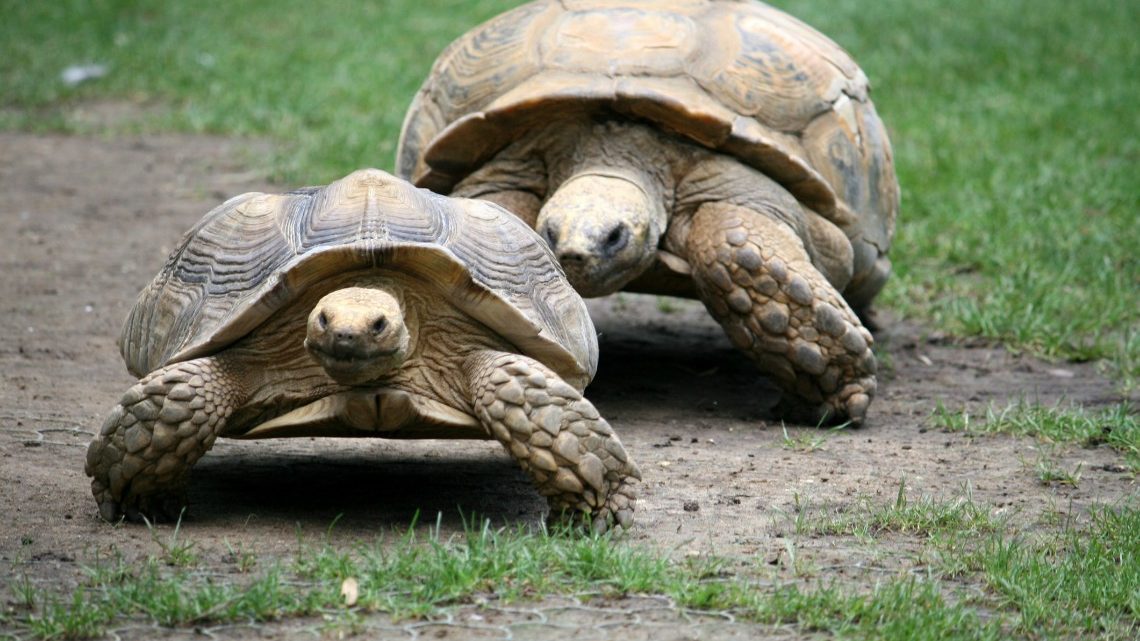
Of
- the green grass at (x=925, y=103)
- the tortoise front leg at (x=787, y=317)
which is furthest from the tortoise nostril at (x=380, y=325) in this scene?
the green grass at (x=925, y=103)

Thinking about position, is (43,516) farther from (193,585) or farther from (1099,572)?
(1099,572)

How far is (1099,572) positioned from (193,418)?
6.57ft

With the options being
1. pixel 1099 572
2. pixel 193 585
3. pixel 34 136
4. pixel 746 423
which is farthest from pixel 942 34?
pixel 193 585

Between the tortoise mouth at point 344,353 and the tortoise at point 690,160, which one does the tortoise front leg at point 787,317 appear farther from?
the tortoise mouth at point 344,353

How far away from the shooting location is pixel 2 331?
17.8 ft

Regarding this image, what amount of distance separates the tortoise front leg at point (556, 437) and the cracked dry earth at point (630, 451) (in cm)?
14

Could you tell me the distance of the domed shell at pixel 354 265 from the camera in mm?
3406

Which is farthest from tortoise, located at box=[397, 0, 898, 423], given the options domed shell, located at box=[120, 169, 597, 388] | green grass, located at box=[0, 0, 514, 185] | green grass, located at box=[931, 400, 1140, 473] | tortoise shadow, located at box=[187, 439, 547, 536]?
green grass, located at box=[0, 0, 514, 185]

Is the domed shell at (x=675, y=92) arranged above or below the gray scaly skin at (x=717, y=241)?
above

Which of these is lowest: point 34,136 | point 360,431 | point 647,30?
point 34,136

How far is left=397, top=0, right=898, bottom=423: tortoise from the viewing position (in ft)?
15.7

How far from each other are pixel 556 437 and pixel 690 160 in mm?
2072

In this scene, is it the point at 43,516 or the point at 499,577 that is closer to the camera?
the point at 499,577

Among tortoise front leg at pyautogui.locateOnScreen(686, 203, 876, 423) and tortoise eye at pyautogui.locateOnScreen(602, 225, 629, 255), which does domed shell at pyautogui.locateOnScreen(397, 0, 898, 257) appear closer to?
tortoise front leg at pyautogui.locateOnScreen(686, 203, 876, 423)
